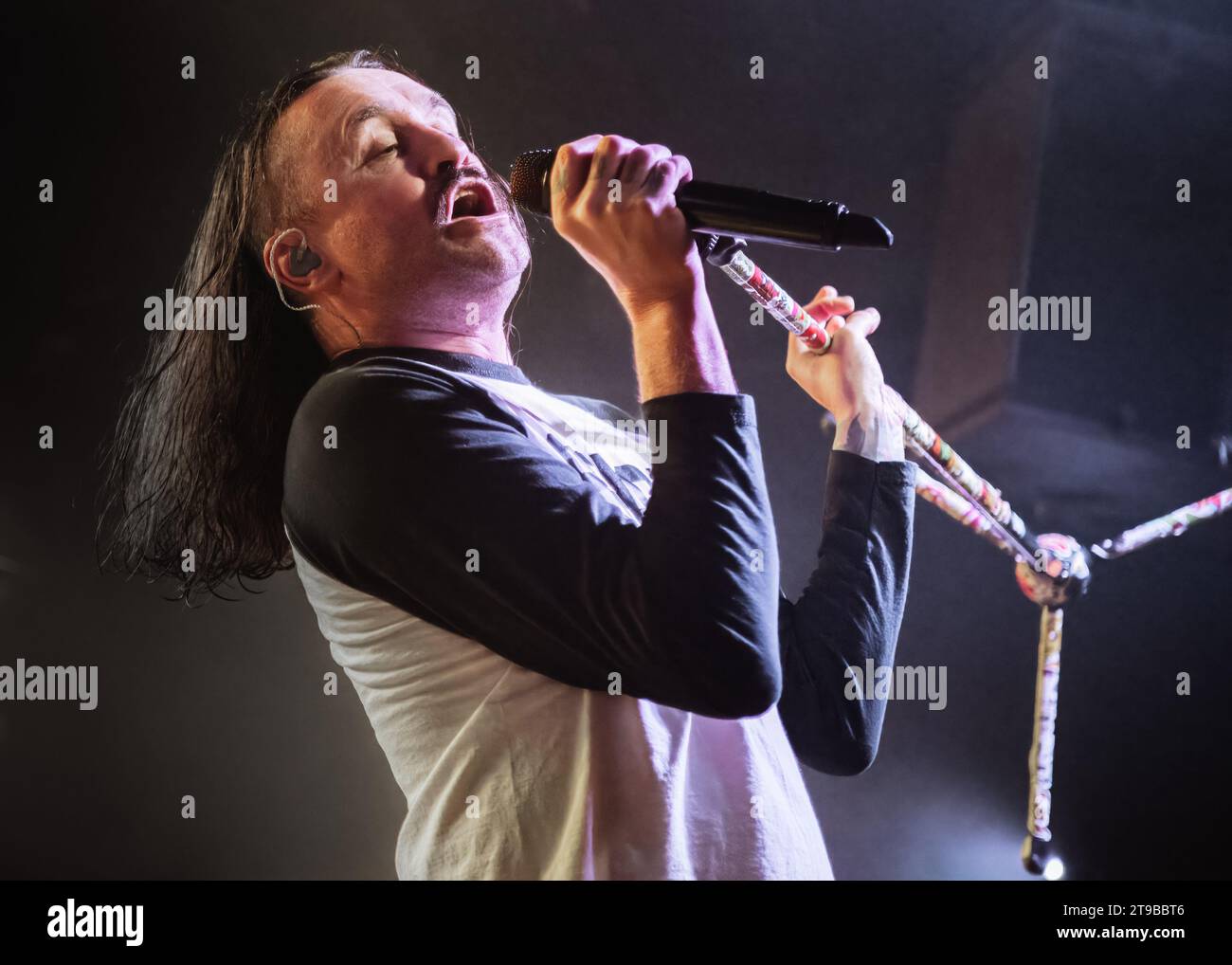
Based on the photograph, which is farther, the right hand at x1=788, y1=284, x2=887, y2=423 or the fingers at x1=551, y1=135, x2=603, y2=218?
the right hand at x1=788, y1=284, x2=887, y2=423

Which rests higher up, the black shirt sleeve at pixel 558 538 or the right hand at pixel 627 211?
the right hand at pixel 627 211

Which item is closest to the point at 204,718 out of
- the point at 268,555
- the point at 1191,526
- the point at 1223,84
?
the point at 268,555

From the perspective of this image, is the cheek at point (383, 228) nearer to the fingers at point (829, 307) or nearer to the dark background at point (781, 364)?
the dark background at point (781, 364)

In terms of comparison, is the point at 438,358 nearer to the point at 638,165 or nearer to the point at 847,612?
the point at 638,165

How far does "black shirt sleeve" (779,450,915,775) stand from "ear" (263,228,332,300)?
712 mm

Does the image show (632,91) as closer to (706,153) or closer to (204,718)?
(706,153)

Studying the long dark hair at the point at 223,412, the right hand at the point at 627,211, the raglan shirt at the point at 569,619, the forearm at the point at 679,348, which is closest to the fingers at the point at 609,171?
the right hand at the point at 627,211

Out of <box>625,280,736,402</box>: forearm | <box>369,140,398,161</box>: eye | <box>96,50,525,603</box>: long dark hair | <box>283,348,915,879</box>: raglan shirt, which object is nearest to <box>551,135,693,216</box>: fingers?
<box>625,280,736,402</box>: forearm

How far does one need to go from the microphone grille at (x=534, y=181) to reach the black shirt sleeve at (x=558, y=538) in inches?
8.8

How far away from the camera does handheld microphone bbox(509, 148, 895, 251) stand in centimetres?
112

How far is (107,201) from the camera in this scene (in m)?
1.64

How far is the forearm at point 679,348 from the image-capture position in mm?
1125

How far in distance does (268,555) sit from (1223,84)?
1.71 meters

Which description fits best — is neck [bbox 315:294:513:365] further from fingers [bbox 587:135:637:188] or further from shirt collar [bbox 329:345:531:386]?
fingers [bbox 587:135:637:188]
